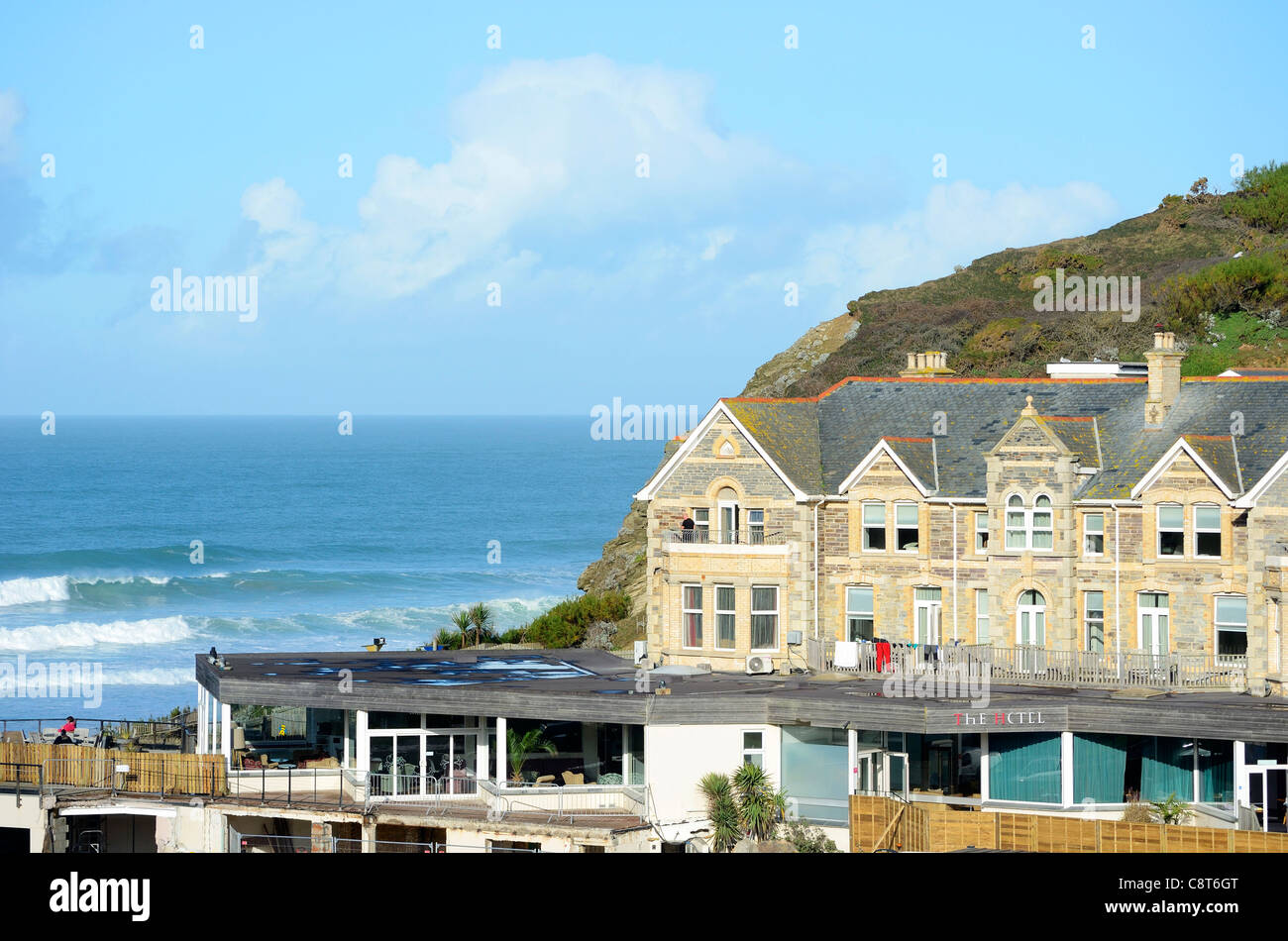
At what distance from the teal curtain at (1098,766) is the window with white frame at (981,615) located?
19.4 ft

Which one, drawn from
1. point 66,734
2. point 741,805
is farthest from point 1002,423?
point 66,734

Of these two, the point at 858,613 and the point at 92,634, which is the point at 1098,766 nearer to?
the point at 858,613

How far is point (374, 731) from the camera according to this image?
129ft

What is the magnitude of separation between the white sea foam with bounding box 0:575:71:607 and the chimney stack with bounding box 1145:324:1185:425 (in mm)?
82682

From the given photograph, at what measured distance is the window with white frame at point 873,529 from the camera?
145 feet

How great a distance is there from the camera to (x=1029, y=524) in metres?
42.3

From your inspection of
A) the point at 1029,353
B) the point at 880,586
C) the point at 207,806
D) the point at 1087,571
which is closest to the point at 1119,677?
the point at 1087,571

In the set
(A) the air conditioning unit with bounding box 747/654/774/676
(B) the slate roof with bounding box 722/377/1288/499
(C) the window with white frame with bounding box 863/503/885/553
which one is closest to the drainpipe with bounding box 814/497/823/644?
(B) the slate roof with bounding box 722/377/1288/499

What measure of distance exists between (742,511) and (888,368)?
2016 inches

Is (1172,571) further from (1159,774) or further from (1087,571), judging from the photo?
(1159,774)

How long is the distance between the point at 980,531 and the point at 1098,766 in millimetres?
7639

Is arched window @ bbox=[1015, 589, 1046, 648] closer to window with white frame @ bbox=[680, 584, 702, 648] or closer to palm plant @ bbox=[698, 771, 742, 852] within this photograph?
window with white frame @ bbox=[680, 584, 702, 648]

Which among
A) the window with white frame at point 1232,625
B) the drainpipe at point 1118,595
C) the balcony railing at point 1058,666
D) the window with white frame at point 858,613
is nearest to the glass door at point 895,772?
the balcony railing at point 1058,666

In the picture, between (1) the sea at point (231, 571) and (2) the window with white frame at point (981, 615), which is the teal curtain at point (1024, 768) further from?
(1) the sea at point (231, 571)
